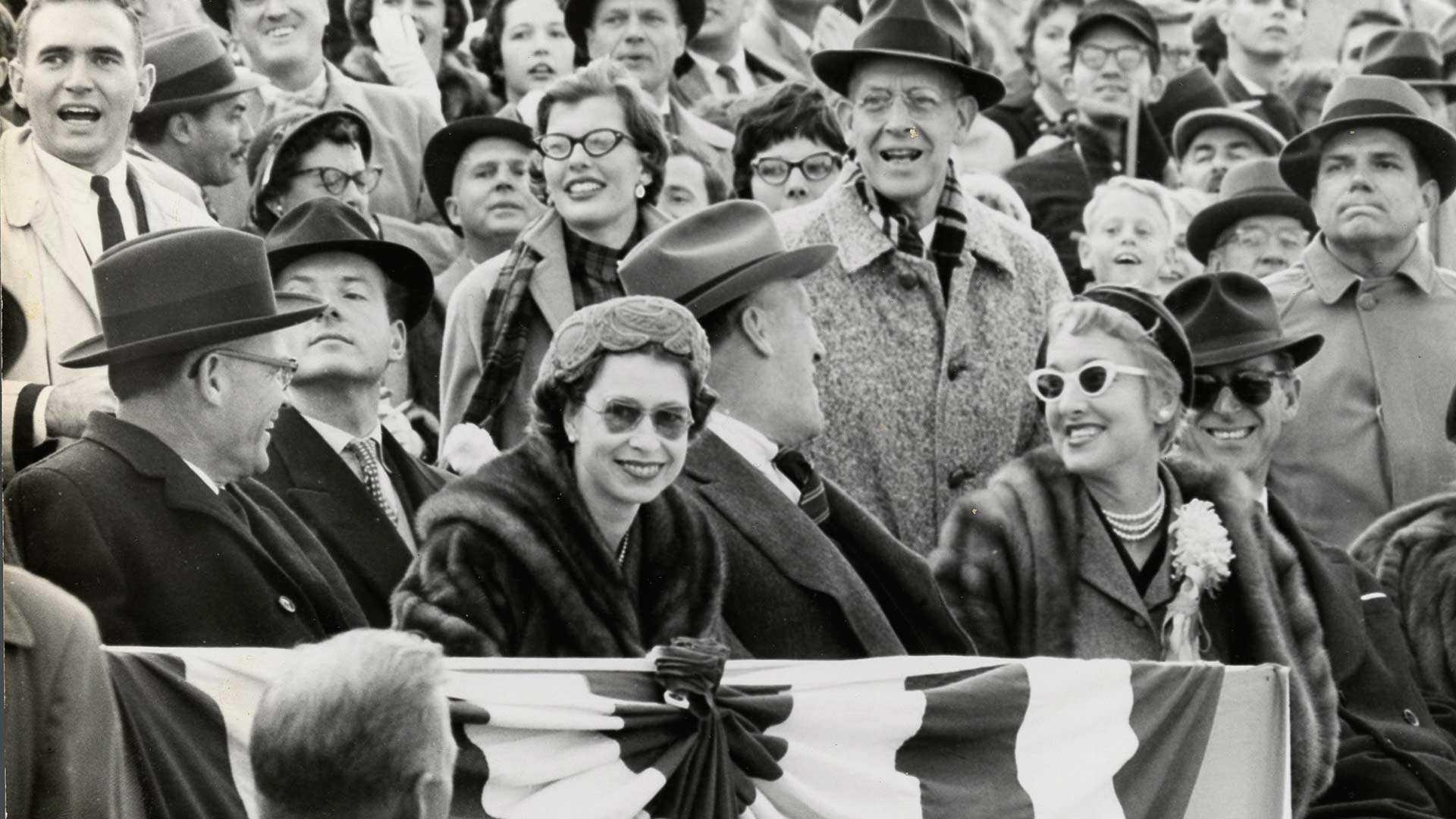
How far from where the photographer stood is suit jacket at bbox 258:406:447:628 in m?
6.43

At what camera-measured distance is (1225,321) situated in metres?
7.77

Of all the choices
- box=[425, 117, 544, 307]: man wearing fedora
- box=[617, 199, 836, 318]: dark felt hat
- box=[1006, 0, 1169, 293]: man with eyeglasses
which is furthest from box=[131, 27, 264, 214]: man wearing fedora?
box=[1006, 0, 1169, 293]: man with eyeglasses

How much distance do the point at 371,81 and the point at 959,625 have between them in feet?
14.2

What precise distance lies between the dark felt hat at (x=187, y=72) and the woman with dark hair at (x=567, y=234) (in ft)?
3.04

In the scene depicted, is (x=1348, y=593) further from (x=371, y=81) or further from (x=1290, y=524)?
(x=371, y=81)

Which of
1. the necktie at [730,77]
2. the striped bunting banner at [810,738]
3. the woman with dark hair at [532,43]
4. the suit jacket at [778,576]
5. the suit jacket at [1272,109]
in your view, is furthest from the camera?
the suit jacket at [1272,109]

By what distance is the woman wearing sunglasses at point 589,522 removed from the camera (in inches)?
221

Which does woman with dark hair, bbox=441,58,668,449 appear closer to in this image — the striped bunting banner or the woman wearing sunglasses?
the woman wearing sunglasses

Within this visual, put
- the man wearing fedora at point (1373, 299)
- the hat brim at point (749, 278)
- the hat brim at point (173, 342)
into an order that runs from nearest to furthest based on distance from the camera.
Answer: the hat brim at point (173, 342) → the hat brim at point (749, 278) → the man wearing fedora at point (1373, 299)

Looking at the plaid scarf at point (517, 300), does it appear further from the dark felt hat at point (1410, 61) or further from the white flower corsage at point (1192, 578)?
the dark felt hat at point (1410, 61)

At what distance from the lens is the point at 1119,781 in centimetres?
600

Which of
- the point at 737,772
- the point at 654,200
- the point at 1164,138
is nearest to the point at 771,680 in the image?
the point at 737,772

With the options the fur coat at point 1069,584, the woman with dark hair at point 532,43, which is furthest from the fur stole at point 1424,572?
the woman with dark hair at point 532,43

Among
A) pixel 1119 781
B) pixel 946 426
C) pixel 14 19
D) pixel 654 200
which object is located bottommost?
pixel 1119 781
